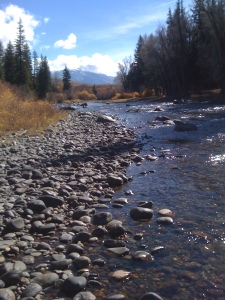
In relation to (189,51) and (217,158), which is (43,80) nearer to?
(189,51)

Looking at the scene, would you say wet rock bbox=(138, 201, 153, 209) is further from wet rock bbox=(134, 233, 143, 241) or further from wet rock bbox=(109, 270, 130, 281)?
wet rock bbox=(109, 270, 130, 281)

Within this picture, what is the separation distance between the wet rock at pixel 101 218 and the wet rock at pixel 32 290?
2086mm

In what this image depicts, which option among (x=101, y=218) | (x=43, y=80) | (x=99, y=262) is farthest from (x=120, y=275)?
(x=43, y=80)

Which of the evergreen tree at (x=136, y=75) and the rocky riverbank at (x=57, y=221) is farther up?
the evergreen tree at (x=136, y=75)

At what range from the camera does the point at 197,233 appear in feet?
18.0

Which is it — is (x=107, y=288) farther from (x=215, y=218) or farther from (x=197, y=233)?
(x=215, y=218)

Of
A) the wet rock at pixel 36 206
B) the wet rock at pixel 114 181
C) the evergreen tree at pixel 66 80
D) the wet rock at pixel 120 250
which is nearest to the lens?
the wet rock at pixel 120 250

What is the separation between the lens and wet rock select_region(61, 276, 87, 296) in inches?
157

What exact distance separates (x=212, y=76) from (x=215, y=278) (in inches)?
1605

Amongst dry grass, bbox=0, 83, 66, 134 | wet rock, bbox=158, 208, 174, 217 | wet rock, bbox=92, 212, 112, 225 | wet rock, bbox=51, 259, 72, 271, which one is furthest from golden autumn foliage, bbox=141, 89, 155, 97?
wet rock, bbox=51, 259, 72, 271

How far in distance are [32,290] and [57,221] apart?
2105 mm

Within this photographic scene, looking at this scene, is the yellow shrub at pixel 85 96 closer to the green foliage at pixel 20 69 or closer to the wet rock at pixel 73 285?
the green foliage at pixel 20 69

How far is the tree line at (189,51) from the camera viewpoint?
37.8 meters

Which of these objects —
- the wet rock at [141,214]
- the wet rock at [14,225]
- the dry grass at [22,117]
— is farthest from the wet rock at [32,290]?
the dry grass at [22,117]
